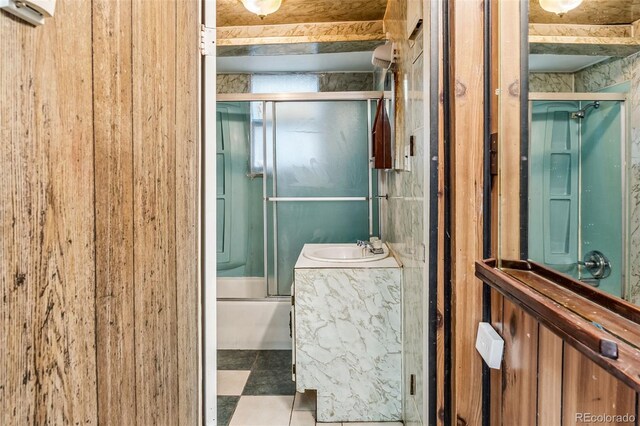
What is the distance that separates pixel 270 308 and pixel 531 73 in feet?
8.65

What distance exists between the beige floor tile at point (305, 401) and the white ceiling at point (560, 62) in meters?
2.08

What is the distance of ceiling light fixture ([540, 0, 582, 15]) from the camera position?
80 cm

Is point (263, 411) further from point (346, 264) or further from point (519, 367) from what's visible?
point (519, 367)

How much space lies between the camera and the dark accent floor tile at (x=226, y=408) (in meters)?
2.12

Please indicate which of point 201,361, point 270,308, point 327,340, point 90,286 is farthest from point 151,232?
point 270,308

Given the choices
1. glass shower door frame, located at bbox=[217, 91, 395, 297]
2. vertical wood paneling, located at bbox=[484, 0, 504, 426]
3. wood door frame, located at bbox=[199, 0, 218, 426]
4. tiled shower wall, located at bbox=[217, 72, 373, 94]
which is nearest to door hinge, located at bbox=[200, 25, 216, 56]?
wood door frame, located at bbox=[199, 0, 218, 426]

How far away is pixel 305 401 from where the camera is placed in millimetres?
2316

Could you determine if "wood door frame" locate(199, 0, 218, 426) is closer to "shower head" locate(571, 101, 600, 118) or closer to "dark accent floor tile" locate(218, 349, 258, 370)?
"shower head" locate(571, 101, 600, 118)

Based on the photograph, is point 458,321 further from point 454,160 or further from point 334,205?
point 334,205

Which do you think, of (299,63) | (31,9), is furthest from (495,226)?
(299,63)

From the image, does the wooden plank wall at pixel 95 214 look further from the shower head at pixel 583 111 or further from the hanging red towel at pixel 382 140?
the hanging red towel at pixel 382 140

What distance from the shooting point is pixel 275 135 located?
10.9 ft

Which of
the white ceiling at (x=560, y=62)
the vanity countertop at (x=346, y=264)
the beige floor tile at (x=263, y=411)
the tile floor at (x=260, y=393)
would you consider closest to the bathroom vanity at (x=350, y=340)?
the vanity countertop at (x=346, y=264)

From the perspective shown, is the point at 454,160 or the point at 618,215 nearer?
the point at 618,215
